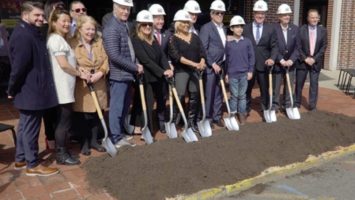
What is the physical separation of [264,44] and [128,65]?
2.67 metres

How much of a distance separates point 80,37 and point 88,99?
0.75 m

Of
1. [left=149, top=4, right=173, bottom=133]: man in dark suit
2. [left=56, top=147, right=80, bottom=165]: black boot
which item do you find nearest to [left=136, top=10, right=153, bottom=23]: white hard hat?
[left=149, top=4, right=173, bottom=133]: man in dark suit

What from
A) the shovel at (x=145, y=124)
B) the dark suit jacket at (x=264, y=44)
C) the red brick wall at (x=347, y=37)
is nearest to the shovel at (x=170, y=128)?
the shovel at (x=145, y=124)

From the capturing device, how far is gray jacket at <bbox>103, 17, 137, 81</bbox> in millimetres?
4988

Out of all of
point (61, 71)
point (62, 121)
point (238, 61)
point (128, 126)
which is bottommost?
point (128, 126)

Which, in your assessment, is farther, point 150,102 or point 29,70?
point 150,102

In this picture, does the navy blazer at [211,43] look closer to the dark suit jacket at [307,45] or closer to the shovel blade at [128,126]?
the shovel blade at [128,126]

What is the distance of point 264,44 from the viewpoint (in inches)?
265

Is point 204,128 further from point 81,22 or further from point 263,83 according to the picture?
point 81,22

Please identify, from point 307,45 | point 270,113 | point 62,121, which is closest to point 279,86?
point 270,113

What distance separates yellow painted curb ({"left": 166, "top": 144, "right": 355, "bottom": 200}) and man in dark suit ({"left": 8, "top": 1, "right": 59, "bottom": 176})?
171cm

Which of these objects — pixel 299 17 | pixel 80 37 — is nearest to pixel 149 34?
pixel 80 37

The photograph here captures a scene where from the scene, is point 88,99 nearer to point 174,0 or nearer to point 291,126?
point 291,126

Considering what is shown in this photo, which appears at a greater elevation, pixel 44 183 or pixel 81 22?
pixel 81 22
